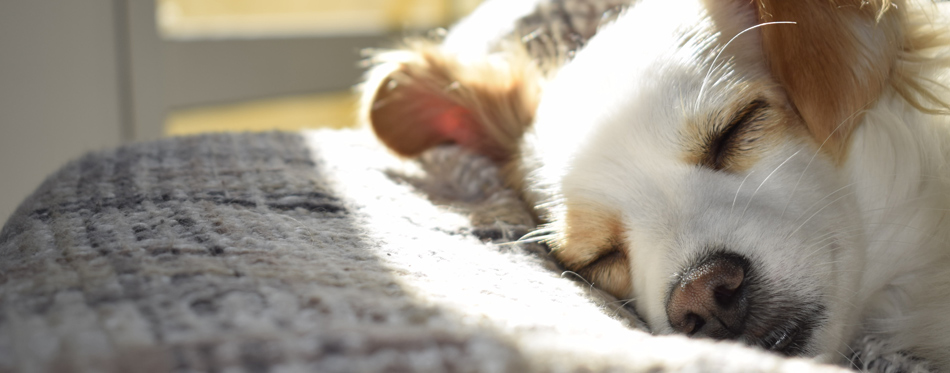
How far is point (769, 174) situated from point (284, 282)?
0.79 metres

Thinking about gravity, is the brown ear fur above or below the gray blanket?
above

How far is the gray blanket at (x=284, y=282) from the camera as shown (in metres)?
0.49

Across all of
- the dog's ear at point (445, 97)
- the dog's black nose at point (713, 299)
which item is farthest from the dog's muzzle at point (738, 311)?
the dog's ear at point (445, 97)

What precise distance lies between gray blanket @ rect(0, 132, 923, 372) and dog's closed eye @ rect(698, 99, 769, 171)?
0.99ft

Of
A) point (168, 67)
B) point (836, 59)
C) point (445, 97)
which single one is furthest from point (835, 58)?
point (168, 67)

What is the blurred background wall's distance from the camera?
2061 millimetres

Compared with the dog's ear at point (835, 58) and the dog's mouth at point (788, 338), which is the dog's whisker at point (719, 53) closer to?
the dog's ear at point (835, 58)

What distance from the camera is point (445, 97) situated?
5.27ft

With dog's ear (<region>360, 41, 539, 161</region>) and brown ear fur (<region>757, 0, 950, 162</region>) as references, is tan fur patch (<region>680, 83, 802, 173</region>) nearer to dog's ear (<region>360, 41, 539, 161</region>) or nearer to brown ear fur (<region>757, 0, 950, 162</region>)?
brown ear fur (<region>757, 0, 950, 162</region>)

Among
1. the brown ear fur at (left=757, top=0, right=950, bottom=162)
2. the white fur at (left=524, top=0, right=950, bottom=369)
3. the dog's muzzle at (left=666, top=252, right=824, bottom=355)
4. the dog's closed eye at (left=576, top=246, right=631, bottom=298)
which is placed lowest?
the dog's closed eye at (left=576, top=246, right=631, bottom=298)

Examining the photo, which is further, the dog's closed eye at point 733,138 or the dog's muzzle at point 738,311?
the dog's closed eye at point 733,138

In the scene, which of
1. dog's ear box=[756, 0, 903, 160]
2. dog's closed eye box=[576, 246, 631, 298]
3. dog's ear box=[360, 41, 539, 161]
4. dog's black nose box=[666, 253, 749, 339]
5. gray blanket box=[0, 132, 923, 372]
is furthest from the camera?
dog's ear box=[360, 41, 539, 161]

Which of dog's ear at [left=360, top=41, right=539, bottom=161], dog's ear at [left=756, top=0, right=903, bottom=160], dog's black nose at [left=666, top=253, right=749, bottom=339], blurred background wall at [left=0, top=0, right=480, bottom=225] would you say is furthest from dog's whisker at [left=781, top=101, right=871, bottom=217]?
blurred background wall at [left=0, top=0, right=480, bottom=225]

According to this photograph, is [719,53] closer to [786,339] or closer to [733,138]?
[733,138]
